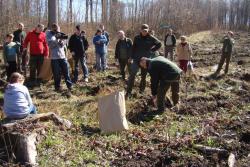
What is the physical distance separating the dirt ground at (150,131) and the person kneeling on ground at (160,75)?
440 mm

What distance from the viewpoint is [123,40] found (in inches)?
557

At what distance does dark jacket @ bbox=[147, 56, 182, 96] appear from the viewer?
1024 cm

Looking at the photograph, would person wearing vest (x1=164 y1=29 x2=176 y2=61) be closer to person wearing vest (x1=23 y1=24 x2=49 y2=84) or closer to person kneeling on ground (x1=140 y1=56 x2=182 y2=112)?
person wearing vest (x1=23 y1=24 x2=49 y2=84)

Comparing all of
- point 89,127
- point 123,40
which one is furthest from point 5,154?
point 123,40

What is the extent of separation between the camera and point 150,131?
949 cm

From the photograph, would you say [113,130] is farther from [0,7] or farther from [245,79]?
[0,7]

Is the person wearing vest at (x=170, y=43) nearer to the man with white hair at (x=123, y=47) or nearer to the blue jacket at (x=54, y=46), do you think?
the man with white hair at (x=123, y=47)

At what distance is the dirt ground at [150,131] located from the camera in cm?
769

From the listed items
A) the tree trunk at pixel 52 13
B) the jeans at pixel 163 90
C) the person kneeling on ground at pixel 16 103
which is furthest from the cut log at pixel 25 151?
the tree trunk at pixel 52 13

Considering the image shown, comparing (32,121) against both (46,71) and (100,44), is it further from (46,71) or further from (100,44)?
(100,44)

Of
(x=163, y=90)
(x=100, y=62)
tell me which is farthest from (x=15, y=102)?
(x=100, y=62)

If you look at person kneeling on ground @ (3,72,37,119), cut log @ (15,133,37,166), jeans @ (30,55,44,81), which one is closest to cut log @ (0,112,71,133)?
person kneeling on ground @ (3,72,37,119)

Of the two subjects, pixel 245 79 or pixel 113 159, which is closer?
pixel 113 159

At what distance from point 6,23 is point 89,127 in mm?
13997
